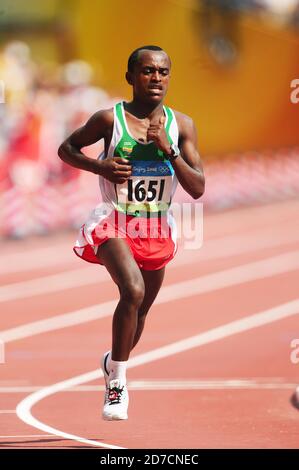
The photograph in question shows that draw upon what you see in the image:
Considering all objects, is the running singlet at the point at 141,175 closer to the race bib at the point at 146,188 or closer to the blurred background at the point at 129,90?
the race bib at the point at 146,188

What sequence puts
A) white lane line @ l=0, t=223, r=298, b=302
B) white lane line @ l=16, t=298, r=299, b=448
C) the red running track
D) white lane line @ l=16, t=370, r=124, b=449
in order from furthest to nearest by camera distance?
white lane line @ l=0, t=223, r=298, b=302, white lane line @ l=16, t=298, r=299, b=448, the red running track, white lane line @ l=16, t=370, r=124, b=449

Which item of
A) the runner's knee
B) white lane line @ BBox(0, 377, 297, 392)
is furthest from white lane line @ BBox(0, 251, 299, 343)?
the runner's knee

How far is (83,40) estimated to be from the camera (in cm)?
2767

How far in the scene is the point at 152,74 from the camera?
7.49 metres

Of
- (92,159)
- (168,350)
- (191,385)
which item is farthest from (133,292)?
(168,350)

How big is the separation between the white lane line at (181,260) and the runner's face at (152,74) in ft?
29.6

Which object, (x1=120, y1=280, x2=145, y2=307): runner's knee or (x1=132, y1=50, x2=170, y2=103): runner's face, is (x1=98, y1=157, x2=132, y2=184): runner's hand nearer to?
(x1=132, y1=50, x2=170, y2=103): runner's face

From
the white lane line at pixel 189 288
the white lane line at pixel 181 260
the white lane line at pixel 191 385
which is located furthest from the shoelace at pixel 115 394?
the white lane line at pixel 181 260

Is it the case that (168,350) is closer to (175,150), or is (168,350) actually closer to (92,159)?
(92,159)

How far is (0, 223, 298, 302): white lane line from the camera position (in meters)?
17.5

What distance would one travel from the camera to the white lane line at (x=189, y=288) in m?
14.0

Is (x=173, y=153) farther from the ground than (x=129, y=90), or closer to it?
closer to it

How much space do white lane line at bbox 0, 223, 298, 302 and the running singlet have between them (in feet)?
28.6

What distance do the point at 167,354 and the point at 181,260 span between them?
30.0 feet
